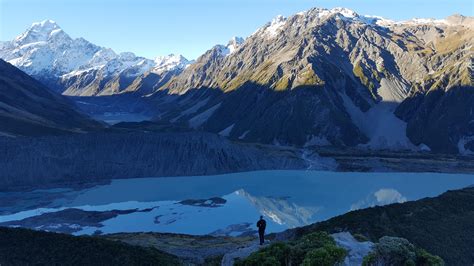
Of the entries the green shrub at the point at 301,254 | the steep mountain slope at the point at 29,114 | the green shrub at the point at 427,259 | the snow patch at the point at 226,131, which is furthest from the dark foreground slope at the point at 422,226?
the snow patch at the point at 226,131

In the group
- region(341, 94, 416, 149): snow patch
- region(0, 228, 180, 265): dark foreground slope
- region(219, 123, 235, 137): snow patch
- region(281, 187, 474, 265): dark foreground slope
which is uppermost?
region(341, 94, 416, 149): snow patch

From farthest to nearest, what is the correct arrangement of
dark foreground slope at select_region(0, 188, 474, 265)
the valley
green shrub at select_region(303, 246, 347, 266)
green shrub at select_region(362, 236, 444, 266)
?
the valley → dark foreground slope at select_region(0, 188, 474, 265) → green shrub at select_region(362, 236, 444, 266) → green shrub at select_region(303, 246, 347, 266)

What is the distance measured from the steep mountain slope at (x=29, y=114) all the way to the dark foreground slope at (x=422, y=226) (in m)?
93.1

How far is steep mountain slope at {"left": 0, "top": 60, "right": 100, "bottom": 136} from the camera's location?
12544 centimetres

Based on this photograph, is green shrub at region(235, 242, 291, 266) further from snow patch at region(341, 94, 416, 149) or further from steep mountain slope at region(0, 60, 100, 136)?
snow patch at region(341, 94, 416, 149)

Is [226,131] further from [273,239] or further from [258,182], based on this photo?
[273,239]

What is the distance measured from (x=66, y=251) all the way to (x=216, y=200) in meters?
54.3

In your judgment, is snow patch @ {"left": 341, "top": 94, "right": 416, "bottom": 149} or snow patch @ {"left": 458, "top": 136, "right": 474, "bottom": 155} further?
snow patch @ {"left": 341, "top": 94, "right": 416, "bottom": 149}

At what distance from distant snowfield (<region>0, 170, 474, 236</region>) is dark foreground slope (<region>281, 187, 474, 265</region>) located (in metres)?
17.7

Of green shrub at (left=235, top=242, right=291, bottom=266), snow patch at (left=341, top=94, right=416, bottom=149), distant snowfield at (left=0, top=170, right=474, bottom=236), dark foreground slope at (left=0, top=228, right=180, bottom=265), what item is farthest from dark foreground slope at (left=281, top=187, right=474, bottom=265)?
snow patch at (left=341, top=94, right=416, bottom=149)

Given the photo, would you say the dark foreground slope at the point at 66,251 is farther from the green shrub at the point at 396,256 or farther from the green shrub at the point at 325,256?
the green shrub at the point at 396,256

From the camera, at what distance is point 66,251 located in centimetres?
3475

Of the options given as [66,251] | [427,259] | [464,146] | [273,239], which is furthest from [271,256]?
[464,146]

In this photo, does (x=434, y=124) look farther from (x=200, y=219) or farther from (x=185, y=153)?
(x=200, y=219)
